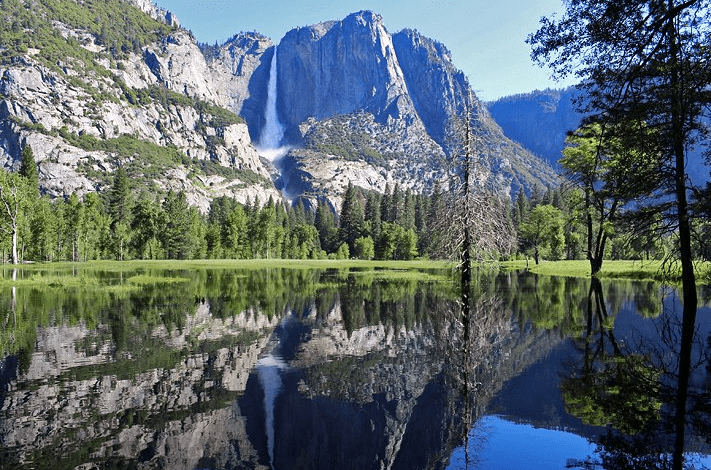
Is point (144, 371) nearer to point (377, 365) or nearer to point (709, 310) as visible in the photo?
point (377, 365)

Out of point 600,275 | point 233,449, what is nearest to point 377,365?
point 233,449

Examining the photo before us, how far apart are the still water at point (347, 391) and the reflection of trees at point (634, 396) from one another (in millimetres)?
47

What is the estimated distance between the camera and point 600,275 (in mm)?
45344

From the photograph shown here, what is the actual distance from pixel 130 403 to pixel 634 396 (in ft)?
35.1

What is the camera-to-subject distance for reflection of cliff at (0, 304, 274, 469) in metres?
7.98

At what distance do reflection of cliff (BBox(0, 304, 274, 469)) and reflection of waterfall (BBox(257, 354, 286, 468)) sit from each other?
1.09 ft

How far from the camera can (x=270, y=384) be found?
12.0 metres

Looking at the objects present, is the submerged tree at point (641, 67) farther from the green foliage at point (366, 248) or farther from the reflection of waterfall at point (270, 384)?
the green foliage at point (366, 248)

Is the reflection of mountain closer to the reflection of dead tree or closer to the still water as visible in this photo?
the still water

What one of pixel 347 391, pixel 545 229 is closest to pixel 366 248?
pixel 545 229

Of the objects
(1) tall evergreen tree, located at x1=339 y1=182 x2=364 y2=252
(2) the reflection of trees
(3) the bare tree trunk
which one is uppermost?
(1) tall evergreen tree, located at x1=339 y1=182 x2=364 y2=252

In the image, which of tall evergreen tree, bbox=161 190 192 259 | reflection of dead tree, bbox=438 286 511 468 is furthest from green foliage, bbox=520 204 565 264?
tall evergreen tree, bbox=161 190 192 259

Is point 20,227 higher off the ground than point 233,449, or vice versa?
point 20,227

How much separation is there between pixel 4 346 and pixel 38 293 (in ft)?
59.6
